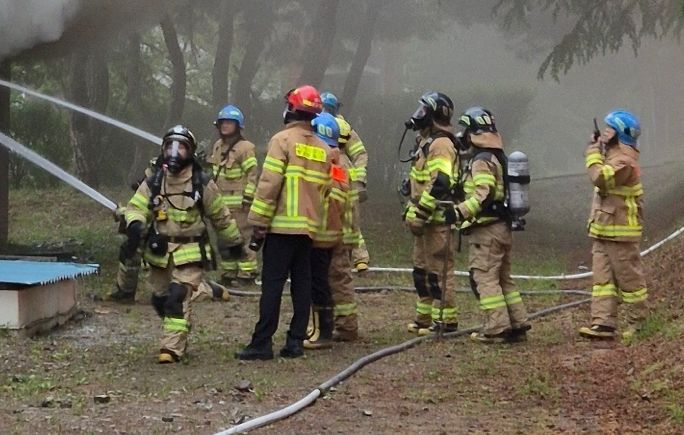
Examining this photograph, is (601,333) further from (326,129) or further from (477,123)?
(326,129)

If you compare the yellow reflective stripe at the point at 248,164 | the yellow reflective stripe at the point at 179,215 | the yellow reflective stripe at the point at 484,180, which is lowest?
the yellow reflective stripe at the point at 179,215

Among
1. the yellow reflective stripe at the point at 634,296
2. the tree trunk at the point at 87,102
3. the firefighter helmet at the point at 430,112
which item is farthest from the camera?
the tree trunk at the point at 87,102

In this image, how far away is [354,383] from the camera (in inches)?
289

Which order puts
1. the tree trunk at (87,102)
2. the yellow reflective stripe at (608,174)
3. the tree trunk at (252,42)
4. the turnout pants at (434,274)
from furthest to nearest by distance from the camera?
1. the tree trunk at (252,42)
2. the tree trunk at (87,102)
3. the turnout pants at (434,274)
4. the yellow reflective stripe at (608,174)

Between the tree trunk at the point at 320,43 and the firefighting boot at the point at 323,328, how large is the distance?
15.7 metres

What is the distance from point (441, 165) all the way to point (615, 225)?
1.28m

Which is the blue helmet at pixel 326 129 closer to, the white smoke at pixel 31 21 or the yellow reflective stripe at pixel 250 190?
the yellow reflective stripe at pixel 250 190

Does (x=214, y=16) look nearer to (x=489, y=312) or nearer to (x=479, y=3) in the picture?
(x=479, y=3)

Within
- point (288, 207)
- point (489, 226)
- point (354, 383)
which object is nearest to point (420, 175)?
point (489, 226)

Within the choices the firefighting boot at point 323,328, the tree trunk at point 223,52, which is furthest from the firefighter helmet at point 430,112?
the tree trunk at point 223,52

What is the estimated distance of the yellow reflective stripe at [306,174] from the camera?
8.04 meters

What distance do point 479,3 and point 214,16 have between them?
956 cm

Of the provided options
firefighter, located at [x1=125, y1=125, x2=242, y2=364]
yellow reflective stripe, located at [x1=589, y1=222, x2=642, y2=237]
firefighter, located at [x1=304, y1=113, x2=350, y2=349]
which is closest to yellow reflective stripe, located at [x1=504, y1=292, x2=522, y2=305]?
yellow reflective stripe, located at [x1=589, y1=222, x2=642, y2=237]

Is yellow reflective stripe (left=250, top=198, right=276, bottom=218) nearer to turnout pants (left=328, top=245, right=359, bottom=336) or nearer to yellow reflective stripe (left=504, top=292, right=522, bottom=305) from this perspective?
turnout pants (left=328, top=245, right=359, bottom=336)
